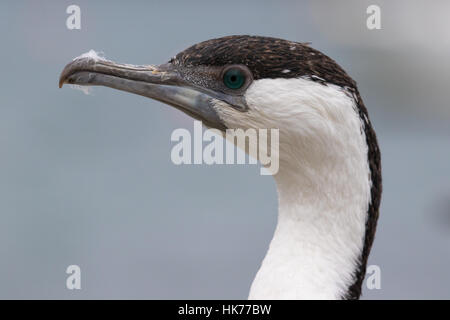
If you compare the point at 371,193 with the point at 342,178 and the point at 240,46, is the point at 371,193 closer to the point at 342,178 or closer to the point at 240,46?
the point at 342,178

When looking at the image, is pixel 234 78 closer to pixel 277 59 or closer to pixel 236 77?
pixel 236 77

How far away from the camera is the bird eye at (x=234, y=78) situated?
2.37 meters

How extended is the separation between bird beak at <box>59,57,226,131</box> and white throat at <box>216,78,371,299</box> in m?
0.18

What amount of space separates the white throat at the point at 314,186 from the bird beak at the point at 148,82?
0.59 feet

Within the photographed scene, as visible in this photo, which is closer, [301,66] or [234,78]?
[301,66]

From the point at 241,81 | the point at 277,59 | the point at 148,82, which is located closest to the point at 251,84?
the point at 241,81

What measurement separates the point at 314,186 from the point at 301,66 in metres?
0.45

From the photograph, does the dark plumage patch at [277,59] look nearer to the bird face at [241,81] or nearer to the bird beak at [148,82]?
the bird face at [241,81]

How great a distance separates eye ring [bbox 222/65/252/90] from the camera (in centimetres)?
236

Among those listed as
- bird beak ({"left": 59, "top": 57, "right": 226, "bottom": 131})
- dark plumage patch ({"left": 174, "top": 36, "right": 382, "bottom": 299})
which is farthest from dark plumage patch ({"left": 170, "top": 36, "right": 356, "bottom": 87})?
bird beak ({"left": 59, "top": 57, "right": 226, "bottom": 131})

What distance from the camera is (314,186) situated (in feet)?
7.69

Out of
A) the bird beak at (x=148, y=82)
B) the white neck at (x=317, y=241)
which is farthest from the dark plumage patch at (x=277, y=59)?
the white neck at (x=317, y=241)

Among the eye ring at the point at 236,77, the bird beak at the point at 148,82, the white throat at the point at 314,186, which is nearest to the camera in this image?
the white throat at the point at 314,186
